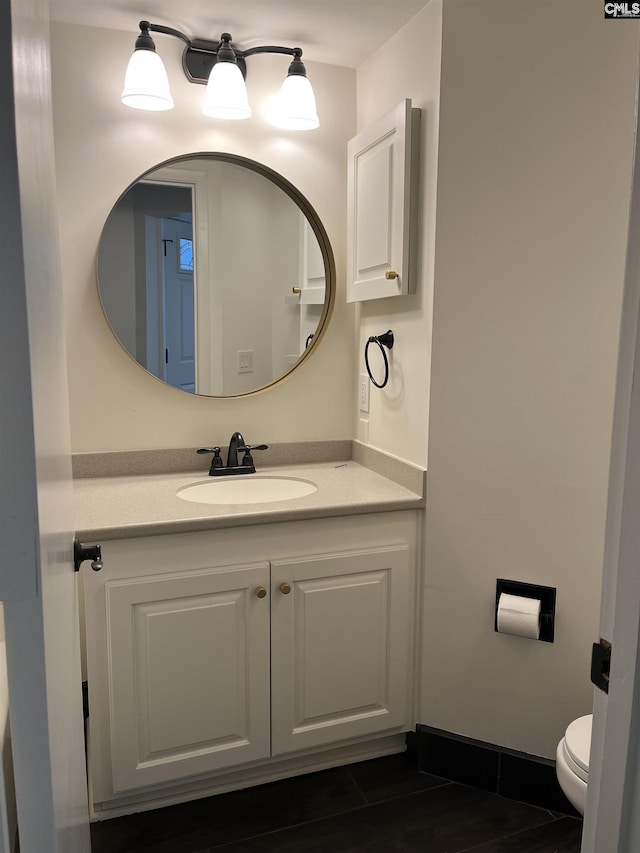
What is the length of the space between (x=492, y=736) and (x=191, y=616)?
37.4 inches

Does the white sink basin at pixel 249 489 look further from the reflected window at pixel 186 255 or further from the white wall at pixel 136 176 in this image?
the reflected window at pixel 186 255

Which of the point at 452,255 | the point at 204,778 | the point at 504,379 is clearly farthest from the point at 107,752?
the point at 452,255

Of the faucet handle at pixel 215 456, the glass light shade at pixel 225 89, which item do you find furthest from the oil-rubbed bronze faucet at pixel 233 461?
the glass light shade at pixel 225 89

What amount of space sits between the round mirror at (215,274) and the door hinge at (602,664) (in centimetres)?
168

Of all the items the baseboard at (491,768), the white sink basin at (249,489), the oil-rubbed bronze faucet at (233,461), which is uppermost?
the oil-rubbed bronze faucet at (233,461)

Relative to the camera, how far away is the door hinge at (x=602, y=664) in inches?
30.9

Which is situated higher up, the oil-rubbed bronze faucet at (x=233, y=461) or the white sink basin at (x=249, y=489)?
the oil-rubbed bronze faucet at (x=233, y=461)

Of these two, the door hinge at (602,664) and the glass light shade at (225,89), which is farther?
the glass light shade at (225,89)

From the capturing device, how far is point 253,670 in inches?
72.7

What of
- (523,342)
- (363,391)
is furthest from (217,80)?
(523,342)

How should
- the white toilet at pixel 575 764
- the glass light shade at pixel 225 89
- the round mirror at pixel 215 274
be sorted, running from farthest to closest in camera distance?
the round mirror at pixel 215 274 → the glass light shade at pixel 225 89 → the white toilet at pixel 575 764

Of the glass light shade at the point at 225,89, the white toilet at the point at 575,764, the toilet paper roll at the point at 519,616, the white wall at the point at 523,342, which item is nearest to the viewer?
the white toilet at the point at 575,764

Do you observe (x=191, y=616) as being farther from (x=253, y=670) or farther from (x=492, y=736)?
(x=492, y=736)

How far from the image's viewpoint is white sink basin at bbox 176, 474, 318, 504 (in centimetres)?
218
